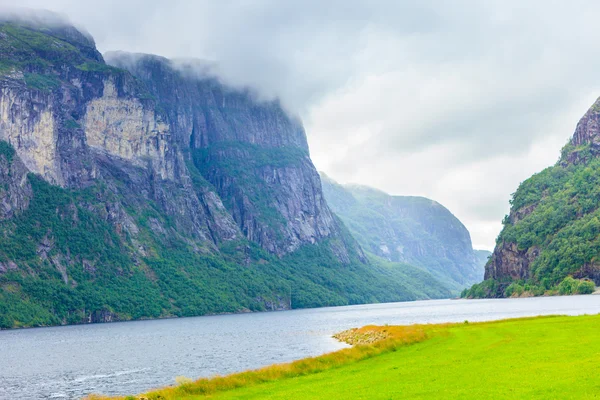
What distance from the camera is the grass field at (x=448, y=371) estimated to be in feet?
123

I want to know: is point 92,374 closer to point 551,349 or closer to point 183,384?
point 183,384

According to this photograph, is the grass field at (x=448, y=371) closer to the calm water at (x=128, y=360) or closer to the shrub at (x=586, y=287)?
the calm water at (x=128, y=360)

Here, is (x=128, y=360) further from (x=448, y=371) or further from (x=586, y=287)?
(x=586, y=287)

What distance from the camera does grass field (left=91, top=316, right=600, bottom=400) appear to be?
37.5 m

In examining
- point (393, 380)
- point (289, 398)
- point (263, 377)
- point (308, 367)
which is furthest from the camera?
point (308, 367)

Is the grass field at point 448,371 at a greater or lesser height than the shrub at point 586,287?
lesser

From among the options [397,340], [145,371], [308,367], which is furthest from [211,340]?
[308,367]

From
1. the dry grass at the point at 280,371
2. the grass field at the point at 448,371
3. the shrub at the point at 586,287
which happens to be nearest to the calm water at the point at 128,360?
the dry grass at the point at 280,371

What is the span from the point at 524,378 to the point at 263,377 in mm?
24023

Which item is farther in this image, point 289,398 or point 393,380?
point 393,380

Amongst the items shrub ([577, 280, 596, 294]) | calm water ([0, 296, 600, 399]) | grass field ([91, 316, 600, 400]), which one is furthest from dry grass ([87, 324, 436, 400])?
shrub ([577, 280, 596, 294])

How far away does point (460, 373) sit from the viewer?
45.2 metres

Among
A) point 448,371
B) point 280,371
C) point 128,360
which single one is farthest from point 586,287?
point 448,371

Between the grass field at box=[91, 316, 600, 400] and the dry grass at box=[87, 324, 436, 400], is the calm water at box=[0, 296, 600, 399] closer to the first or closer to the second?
the dry grass at box=[87, 324, 436, 400]
